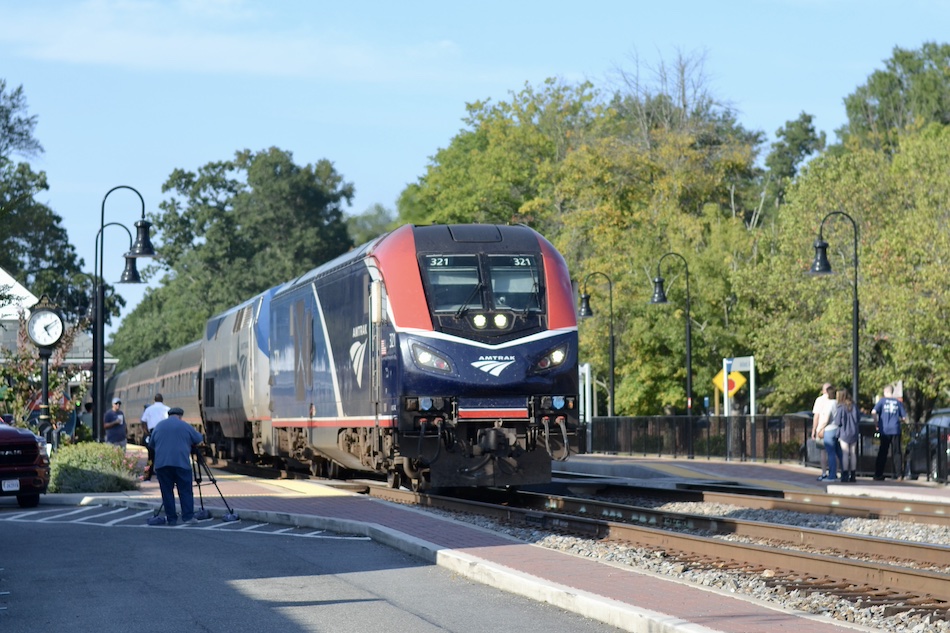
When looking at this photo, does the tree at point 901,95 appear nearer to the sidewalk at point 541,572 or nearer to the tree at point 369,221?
the tree at point 369,221

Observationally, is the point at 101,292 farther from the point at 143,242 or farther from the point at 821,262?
the point at 821,262

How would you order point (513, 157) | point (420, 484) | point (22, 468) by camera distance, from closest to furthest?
point (420, 484) → point (22, 468) → point (513, 157)

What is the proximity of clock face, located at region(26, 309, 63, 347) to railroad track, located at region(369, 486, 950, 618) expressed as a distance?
12.3 m

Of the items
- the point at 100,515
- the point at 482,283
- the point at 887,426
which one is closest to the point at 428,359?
the point at 482,283

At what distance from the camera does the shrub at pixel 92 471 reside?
80.0ft

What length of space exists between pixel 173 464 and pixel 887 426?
14760 millimetres

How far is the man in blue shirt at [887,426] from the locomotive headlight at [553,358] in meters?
10.1

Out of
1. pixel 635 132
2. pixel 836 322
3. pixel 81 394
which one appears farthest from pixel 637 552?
pixel 635 132

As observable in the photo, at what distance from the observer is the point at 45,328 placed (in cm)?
2944

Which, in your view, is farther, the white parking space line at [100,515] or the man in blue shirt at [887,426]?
the man in blue shirt at [887,426]

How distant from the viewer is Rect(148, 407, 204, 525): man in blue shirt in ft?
61.4

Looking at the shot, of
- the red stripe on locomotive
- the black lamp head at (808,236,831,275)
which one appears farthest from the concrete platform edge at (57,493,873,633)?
the black lamp head at (808,236,831,275)

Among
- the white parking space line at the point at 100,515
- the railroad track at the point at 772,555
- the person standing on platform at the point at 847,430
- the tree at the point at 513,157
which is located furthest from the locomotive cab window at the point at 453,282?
the tree at the point at 513,157

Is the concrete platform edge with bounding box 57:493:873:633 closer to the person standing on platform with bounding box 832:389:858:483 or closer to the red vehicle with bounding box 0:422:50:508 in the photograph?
the red vehicle with bounding box 0:422:50:508
